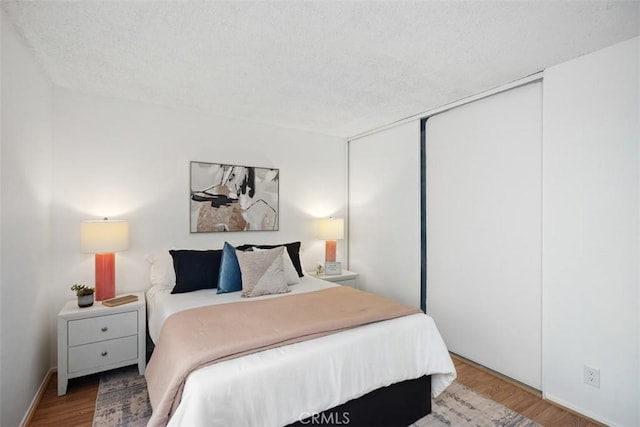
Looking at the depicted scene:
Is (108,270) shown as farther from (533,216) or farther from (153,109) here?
(533,216)

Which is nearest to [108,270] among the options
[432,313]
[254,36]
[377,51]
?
[254,36]

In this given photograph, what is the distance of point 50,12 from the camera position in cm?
172

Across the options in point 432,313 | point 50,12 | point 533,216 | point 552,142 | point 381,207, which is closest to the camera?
point 50,12

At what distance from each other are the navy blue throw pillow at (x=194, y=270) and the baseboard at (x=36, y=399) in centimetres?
107

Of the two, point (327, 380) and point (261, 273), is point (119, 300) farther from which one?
point (327, 380)

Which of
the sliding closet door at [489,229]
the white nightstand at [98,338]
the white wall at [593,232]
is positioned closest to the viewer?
the white wall at [593,232]

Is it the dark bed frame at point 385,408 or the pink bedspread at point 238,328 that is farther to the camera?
the dark bed frame at point 385,408

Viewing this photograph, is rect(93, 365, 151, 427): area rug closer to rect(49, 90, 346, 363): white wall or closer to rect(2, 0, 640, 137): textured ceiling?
rect(49, 90, 346, 363): white wall


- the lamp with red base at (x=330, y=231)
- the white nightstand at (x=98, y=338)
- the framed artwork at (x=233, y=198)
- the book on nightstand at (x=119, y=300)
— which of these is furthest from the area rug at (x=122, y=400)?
the lamp with red base at (x=330, y=231)

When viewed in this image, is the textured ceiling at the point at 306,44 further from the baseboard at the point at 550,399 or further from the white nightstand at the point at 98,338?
the baseboard at the point at 550,399

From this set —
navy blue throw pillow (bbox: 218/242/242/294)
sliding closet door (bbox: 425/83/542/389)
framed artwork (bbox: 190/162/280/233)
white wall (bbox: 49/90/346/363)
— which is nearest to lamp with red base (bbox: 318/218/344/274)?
white wall (bbox: 49/90/346/363)

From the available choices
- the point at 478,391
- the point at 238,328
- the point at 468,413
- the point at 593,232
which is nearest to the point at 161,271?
the point at 238,328

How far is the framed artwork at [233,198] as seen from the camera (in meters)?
3.33

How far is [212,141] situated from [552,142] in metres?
3.08
